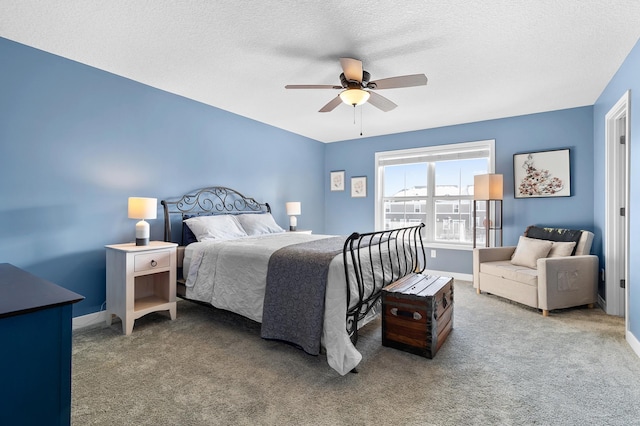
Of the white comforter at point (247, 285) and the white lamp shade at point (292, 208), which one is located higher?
the white lamp shade at point (292, 208)

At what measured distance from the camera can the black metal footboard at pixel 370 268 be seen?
89.0 inches

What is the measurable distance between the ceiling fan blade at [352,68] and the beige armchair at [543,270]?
2.75m

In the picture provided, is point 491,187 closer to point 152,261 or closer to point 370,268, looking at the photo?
point 370,268

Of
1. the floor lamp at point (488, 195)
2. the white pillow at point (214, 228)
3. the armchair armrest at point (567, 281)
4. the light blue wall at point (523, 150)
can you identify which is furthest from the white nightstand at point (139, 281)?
the floor lamp at point (488, 195)

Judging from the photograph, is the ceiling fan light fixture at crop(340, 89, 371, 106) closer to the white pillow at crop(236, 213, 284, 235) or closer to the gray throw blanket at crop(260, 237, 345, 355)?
the gray throw blanket at crop(260, 237, 345, 355)

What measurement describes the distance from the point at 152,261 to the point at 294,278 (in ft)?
5.11

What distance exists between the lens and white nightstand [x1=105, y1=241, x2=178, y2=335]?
280 centimetres

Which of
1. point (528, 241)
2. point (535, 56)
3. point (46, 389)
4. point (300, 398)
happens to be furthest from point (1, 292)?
point (528, 241)

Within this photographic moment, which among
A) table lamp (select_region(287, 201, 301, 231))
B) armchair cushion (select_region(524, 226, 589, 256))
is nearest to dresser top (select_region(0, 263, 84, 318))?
table lamp (select_region(287, 201, 301, 231))

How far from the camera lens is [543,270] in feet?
10.7

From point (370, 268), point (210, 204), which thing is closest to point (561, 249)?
point (370, 268)

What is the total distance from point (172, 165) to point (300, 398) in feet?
10.1

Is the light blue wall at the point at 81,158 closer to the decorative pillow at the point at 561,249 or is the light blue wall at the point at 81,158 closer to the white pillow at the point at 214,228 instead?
the white pillow at the point at 214,228

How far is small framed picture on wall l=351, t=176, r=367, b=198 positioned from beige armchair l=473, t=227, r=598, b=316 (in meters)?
2.38
